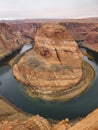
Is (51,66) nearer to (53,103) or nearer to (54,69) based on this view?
(54,69)

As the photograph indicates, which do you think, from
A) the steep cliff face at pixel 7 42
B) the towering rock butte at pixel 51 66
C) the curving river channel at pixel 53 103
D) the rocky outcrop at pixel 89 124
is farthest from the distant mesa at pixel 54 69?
the rocky outcrop at pixel 89 124

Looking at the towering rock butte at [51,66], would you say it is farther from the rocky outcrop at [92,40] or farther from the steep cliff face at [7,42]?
the rocky outcrop at [92,40]

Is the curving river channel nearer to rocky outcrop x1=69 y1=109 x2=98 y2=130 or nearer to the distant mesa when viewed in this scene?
the distant mesa

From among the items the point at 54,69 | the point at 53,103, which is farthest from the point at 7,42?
the point at 53,103

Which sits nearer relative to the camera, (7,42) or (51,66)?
(51,66)

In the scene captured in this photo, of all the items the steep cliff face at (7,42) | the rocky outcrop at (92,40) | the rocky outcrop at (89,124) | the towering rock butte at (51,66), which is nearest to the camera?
the rocky outcrop at (89,124)

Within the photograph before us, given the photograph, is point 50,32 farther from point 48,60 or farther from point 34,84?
point 34,84

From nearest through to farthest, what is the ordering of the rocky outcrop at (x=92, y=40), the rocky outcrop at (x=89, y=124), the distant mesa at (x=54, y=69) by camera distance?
1. the rocky outcrop at (x=89, y=124)
2. the distant mesa at (x=54, y=69)
3. the rocky outcrop at (x=92, y=40)

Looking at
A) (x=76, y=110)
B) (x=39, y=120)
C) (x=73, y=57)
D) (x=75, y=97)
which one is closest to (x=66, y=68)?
(x=73, y=57)
